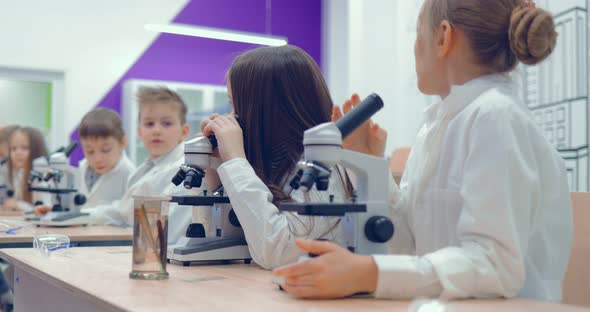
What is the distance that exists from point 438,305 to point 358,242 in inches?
9.1

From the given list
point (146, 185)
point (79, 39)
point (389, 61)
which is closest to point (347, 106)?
point (146, 185)

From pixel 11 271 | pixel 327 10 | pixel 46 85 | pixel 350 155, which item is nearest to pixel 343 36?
pixel 327 10

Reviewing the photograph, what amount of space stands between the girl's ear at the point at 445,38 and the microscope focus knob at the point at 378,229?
1.22ft

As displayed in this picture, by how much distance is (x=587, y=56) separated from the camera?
122 inches

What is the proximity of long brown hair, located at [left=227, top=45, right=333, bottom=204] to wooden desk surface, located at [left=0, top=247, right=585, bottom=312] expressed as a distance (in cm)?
28

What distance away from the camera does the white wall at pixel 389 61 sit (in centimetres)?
529

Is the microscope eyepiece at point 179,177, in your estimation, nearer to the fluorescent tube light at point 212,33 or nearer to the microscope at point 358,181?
the microscope at point 358,181

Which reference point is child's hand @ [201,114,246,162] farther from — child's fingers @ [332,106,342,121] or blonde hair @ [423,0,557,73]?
blonde hair @ [423,0,557,73]

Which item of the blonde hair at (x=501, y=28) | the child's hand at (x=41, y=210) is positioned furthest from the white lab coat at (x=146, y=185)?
the blonde hair at (x=501, y=28)

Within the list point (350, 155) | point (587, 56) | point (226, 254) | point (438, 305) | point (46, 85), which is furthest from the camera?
point (46, 85)

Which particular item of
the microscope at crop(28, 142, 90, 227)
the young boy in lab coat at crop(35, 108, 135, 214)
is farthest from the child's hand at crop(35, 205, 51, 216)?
the young boy in lab coat at crop(35, 108, 135, 214)

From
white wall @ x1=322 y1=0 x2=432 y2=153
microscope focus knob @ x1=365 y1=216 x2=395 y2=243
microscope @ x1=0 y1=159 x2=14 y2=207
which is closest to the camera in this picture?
microscope focus knob @ x1=365 y1=216 x2=395 y2=243

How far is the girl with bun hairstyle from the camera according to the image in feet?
3.34

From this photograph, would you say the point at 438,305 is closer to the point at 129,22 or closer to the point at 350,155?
the point at 350,155
